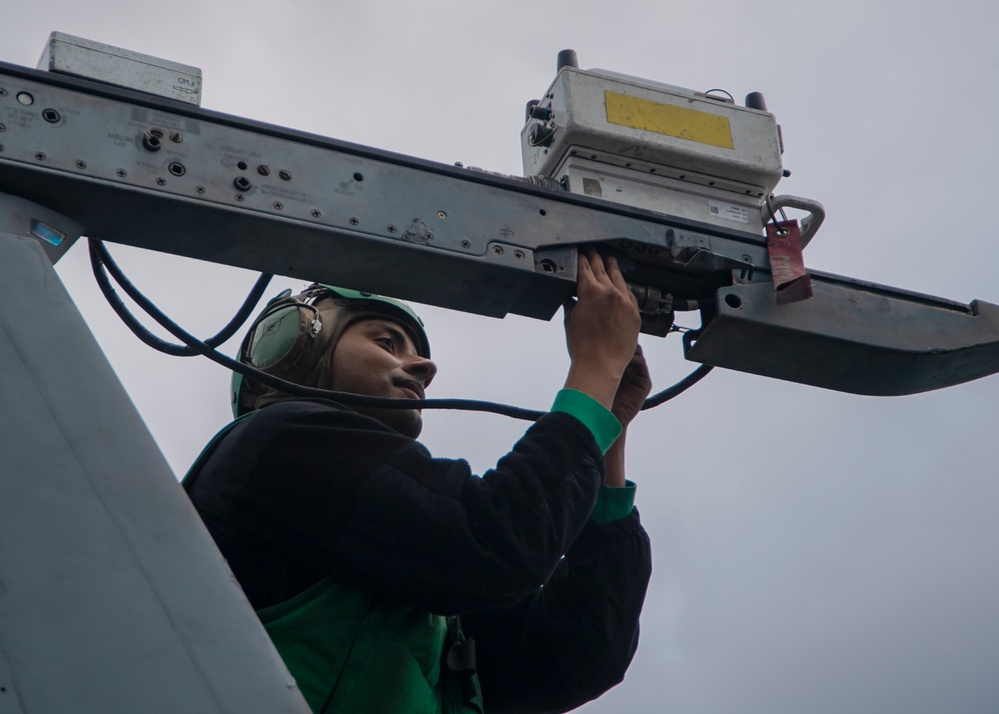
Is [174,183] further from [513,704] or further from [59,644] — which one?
[513,704]

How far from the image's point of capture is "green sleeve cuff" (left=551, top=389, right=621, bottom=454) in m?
3.23

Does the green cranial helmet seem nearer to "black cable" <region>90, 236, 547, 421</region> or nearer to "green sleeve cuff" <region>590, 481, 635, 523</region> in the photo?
"black cable" <region>90, 236, 547, 421</region>

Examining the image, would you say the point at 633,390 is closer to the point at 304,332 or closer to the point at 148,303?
the point at 304,332

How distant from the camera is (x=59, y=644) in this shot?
6.76ft

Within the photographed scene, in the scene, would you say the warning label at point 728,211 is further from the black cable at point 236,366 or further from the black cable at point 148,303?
the black cable at point 148,303

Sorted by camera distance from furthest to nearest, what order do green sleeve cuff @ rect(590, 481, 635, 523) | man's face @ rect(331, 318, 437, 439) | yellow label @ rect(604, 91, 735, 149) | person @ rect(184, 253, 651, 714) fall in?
man's face @ rect(331, 318, 437, 439) → green sleeve cuff @ rect(590, 481, 635, 523) → yellow label @ rect(604, 91, 735, 149) → person @ rect(184, 253, 651, 714)

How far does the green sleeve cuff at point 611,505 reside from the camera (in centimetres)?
386

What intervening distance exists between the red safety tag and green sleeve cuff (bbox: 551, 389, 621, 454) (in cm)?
69

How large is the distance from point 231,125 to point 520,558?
129 centimetres

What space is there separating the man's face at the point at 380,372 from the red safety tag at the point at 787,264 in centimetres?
115

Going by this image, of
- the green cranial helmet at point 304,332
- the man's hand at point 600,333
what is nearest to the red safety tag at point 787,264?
the man's hand at point 600,333

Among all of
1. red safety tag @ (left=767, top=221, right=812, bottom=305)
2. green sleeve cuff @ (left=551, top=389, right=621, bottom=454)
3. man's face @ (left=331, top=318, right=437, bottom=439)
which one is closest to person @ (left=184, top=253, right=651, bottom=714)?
green sleeve cuff @ (left=551, top=389, right=621, bottom=454)

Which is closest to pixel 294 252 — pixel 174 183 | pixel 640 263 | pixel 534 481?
pixel 174 183

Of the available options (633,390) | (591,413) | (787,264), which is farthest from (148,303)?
(787,264)
